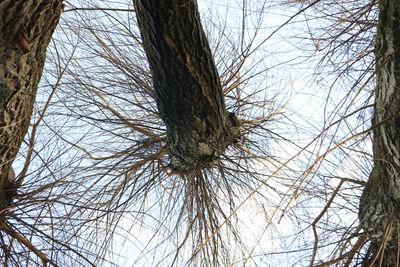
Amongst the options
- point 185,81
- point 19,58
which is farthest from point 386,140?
point 19,58

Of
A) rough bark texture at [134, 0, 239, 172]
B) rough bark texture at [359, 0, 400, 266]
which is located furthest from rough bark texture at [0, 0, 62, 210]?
rough bark texture at [359, 0, 400, 266]

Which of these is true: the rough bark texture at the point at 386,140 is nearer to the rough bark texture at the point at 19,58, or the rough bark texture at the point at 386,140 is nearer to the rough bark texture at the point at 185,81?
the rough bark texture at the point at 185,81

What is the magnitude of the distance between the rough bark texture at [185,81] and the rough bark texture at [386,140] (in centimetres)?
67

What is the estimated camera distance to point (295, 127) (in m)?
2.37

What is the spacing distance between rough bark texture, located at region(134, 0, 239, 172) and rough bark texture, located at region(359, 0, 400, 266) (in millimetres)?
666

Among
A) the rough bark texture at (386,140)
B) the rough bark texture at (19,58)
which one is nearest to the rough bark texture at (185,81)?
the rough bark texture at (19,58)

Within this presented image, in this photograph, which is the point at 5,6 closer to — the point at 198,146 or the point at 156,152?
the point at 198,146

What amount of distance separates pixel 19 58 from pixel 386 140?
4.56ft

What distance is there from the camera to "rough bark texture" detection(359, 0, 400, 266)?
Result: 1.51 meters

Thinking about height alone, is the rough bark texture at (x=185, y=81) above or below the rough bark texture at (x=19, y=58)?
above

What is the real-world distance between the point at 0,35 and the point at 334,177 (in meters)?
1.41

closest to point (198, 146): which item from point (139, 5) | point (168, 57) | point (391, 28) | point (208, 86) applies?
point (208, 86)

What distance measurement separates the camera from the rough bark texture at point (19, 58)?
1386mm

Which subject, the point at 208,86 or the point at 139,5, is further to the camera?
the point at 208,86
